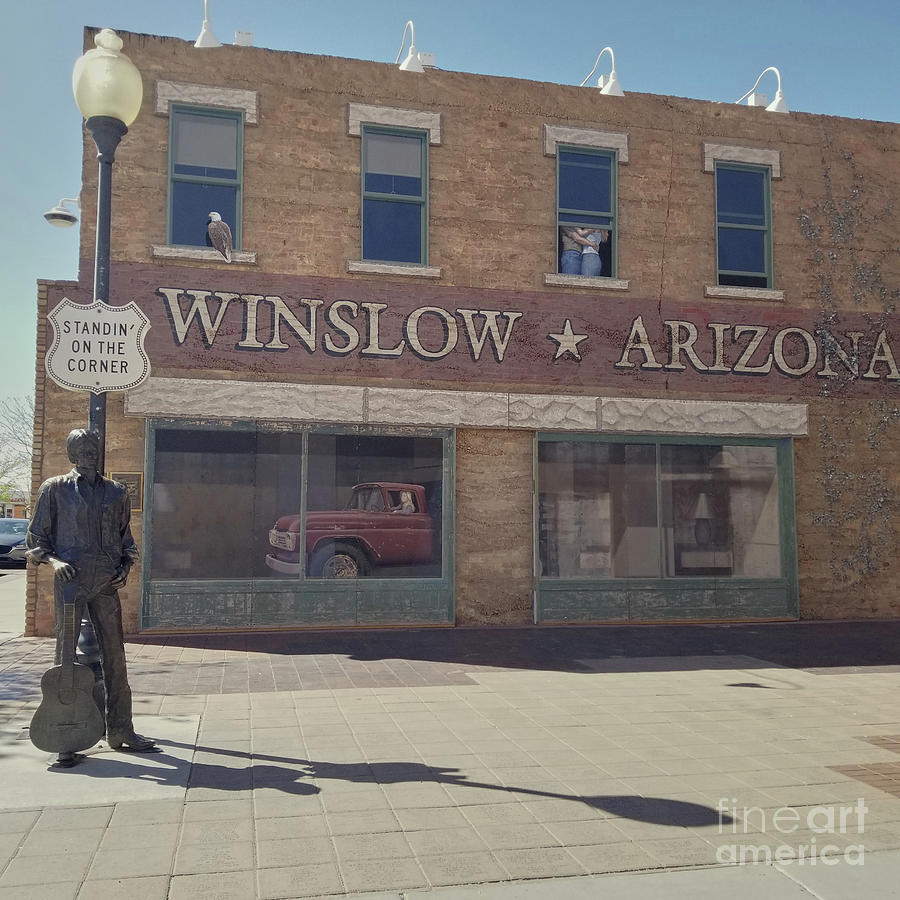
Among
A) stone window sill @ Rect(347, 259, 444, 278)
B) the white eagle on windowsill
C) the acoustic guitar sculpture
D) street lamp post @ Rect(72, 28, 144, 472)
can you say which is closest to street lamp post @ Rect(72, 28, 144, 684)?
street lamp post @ Rect(72, 28, 144, 472)

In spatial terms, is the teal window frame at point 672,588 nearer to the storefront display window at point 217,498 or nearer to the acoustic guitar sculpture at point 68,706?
the storefront display window at point 217,498

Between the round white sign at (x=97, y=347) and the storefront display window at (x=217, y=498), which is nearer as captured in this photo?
the round white sign at (x=97, y=347)

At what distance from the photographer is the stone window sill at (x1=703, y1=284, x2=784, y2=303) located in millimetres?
13625

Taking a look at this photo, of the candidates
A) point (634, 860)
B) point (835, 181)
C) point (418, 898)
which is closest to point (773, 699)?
point (634, 860)

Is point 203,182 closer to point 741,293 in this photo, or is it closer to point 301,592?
point 301,592

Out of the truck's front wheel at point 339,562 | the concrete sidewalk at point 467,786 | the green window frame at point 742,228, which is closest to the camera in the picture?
the concrete sidewalk at point 467,786

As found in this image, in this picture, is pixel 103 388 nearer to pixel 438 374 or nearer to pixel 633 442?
pixel 438 374

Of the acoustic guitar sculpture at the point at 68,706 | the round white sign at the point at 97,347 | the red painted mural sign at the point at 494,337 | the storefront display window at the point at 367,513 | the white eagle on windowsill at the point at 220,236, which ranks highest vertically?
the white eagle on windowsill at the point at 220,236

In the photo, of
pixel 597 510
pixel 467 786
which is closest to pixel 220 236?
pixel 597 510

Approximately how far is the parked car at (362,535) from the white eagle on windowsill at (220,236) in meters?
3.62

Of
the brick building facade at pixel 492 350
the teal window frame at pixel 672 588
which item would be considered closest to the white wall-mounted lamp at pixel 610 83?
the brick building facade at pixel 492 350

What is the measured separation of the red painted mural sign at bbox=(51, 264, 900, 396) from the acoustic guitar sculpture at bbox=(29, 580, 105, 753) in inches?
257

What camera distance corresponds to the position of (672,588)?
13312mm

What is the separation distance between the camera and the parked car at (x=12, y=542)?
2464 cm
